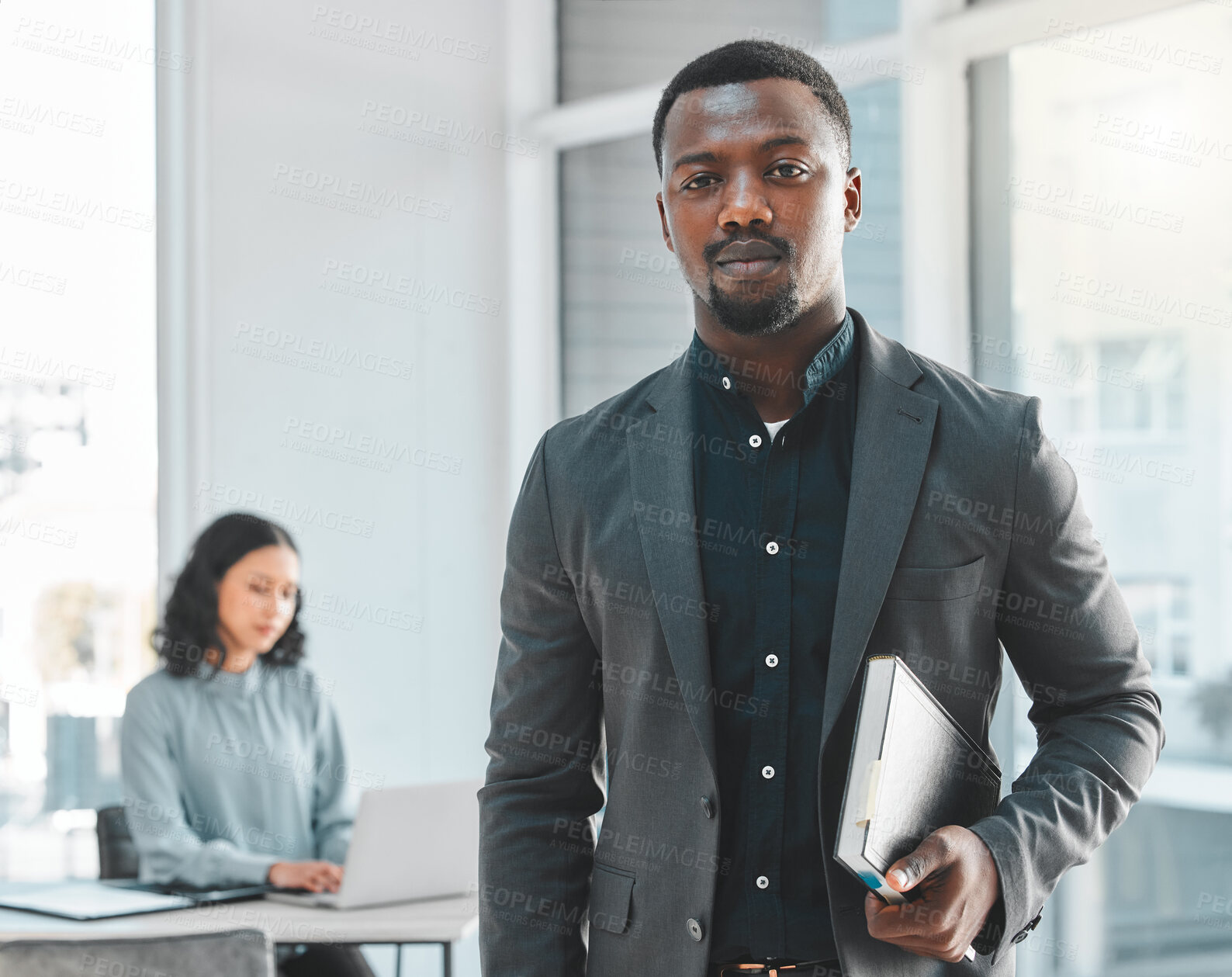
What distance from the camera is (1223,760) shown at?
2877mm

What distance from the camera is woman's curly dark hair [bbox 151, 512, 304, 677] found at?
336cm

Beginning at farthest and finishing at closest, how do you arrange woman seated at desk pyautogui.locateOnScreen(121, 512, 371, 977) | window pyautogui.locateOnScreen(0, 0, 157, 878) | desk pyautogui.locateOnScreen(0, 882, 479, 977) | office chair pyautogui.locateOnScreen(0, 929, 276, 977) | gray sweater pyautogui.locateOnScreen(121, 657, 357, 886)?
window pyautogui.locateOnScreen(0, 0, 157, 878) < woman seated at desk pyautogui.locateOnScreen(121, 512, 371, 977) < gray sweater pyautogui.locateOnScreen(121, 657, 357, 886) < desk pyautogui.locateOnScreen(0, 882, 479, 977) < office chair pyautogui.locateOnScreen(0, 929, 276, 977)

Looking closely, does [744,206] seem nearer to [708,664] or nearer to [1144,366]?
[708,664]

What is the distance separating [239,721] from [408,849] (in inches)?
32.7

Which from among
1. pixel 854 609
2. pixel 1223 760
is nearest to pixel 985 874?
pixel 854 609

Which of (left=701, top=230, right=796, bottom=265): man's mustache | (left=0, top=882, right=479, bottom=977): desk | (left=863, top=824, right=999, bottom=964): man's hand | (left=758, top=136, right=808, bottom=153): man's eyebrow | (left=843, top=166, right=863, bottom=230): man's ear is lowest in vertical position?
(left=0, top=882, right=479, bottom=977): desk

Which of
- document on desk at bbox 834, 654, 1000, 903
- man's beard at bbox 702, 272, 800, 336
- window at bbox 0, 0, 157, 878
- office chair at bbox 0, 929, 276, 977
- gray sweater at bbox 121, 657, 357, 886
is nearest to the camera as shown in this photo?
document on desk at bbox 834, 654, 1000, 903

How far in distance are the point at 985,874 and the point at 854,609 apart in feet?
0.91

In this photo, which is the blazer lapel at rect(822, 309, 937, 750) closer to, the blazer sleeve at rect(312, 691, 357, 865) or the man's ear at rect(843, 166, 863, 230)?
the man's ear at rect(843, 166, 863, 230)

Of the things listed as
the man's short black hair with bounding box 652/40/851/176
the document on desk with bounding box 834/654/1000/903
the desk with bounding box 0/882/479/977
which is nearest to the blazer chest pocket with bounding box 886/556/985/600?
the document on desk with bounding box 834/654/1000/903

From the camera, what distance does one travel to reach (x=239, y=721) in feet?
11.0

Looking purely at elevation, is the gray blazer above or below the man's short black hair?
below

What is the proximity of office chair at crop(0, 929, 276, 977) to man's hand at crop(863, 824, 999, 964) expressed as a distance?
3.89 feet

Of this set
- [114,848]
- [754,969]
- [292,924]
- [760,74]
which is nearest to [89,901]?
[114,848]
